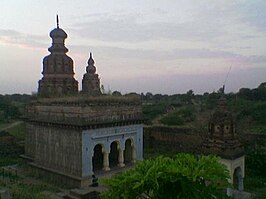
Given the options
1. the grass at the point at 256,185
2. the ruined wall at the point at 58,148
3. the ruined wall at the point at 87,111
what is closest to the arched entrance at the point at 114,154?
the ruined wall at the point at 87,111

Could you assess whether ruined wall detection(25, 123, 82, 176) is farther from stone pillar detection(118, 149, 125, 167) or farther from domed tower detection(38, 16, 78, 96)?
domed tower detection(38, 16, 78, 96)

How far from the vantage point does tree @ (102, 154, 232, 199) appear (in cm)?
861

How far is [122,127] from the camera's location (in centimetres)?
1967

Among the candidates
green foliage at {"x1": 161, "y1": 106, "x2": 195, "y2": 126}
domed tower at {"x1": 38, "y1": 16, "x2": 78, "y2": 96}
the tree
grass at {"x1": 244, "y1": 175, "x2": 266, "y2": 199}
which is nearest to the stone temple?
domed tower at {"x1": 38, "y1": 16, "x2": 78, "y2": 96}

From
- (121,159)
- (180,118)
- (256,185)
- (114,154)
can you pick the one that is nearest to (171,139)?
(114,154)

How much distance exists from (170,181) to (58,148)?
37.8 ft

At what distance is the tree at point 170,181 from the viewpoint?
861 centimetres

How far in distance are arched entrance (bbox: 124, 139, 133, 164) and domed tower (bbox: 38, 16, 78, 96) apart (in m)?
5.99

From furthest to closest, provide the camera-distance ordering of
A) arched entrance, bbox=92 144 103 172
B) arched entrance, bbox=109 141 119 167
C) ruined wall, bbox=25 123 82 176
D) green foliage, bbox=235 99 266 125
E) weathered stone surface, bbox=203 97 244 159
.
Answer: green foliage, bbox=235 99 266 125 < arched entrance, bbox=109 141 119 167 < arched entrance, bbox=92 144 103 172 < ruined wall, bbox=25 123 82 176 < weathered stone surface, bbox=203 97 244 159

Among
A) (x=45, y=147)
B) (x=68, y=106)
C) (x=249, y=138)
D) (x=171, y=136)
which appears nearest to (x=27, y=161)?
(x=45, y=147)

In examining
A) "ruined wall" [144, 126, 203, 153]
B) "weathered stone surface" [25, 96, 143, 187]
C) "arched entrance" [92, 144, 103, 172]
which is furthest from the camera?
"ruined wall" [144, 126, 203, 153]

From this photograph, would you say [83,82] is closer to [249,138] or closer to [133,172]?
[249,138]

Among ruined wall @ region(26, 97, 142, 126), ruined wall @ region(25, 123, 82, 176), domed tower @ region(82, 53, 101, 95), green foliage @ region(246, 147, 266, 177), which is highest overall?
domed tower @ region(82, 53, 101, 95)

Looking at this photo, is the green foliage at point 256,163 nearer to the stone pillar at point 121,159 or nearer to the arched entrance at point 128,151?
the arched entrance at point 128,151
